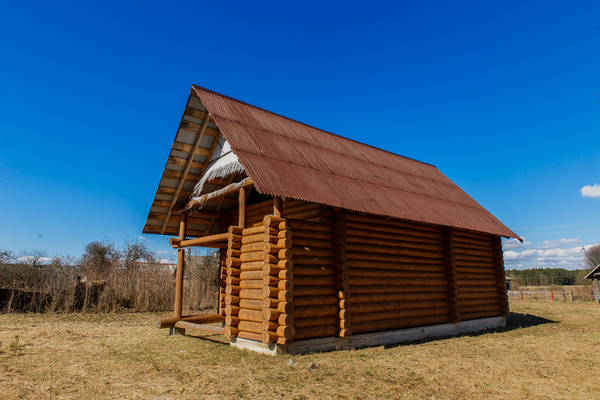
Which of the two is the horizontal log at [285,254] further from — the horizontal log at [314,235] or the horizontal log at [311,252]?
the horizontal log at [314,235]

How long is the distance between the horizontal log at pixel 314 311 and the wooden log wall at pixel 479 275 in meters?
6.56

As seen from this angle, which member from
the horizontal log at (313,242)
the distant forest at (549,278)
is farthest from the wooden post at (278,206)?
the distant forest at (549,278)

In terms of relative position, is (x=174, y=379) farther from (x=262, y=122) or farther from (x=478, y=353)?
(x=262, y=122)

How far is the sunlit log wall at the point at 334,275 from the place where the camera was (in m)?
8.51

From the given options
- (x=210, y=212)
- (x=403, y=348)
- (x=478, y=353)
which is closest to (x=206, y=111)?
(x=210, y=212)

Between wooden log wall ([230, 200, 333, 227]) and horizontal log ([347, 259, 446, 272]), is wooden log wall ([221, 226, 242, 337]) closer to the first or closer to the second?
wooden log wall ([230, 200, 333, 227])

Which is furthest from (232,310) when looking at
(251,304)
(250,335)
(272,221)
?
(272,221)

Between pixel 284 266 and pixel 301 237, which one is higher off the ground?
pixel 301 237

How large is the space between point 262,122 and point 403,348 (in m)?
7.79

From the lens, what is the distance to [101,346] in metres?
10.1

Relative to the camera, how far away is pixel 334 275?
9.57 meters

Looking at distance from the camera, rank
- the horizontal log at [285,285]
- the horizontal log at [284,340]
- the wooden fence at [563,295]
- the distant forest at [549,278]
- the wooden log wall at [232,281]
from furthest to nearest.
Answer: the distant forest at [549,278] → the wooden fence at [563,295] → the wooden log wall at [232,281] → the horizontal log at [285,285] → the horizontal log at [284,340]

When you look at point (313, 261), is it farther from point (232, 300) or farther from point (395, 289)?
point (395, 289)

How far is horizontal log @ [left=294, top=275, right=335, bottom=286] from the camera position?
8.76 m
